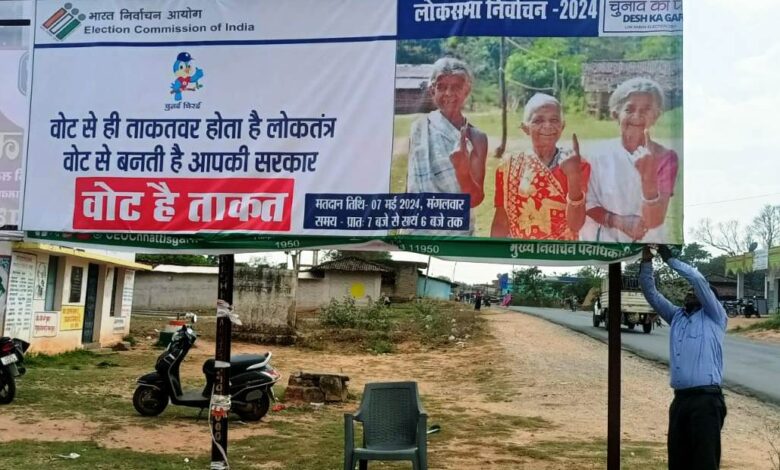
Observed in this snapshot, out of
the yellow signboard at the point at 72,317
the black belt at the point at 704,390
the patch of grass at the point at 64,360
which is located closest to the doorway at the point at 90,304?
the yellow signboard at the point at 72,317

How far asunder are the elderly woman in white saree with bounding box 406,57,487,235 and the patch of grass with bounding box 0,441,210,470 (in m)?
Answer: 3.68

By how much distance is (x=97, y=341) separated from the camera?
714 inches

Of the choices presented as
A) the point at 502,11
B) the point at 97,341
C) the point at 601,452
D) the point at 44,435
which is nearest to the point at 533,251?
the point at 502,11

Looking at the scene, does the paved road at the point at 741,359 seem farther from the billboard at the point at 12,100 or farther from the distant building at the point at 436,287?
the distant building at the point at 436,287

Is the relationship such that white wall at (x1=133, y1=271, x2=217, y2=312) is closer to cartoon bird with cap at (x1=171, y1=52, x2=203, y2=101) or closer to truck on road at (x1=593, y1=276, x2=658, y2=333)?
truck on road at (x1=593, y1=276, x2=658, y2=333)

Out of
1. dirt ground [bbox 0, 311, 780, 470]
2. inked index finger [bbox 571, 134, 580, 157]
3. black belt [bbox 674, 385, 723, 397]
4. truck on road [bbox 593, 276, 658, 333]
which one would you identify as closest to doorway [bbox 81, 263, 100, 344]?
dirt ground [bbox 0, 311, 780, 470]

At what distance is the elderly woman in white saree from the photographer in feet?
15.5

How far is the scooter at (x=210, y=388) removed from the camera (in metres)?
9.02

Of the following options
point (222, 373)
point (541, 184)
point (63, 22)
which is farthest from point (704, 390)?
point (63, 22)

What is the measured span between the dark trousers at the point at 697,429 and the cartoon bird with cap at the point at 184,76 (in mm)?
4013

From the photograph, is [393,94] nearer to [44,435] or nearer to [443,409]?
[44,435]

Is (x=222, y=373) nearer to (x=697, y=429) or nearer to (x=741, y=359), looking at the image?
(x=697, y=429)

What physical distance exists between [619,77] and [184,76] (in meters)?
3.02

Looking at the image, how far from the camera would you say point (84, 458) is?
6621mm
